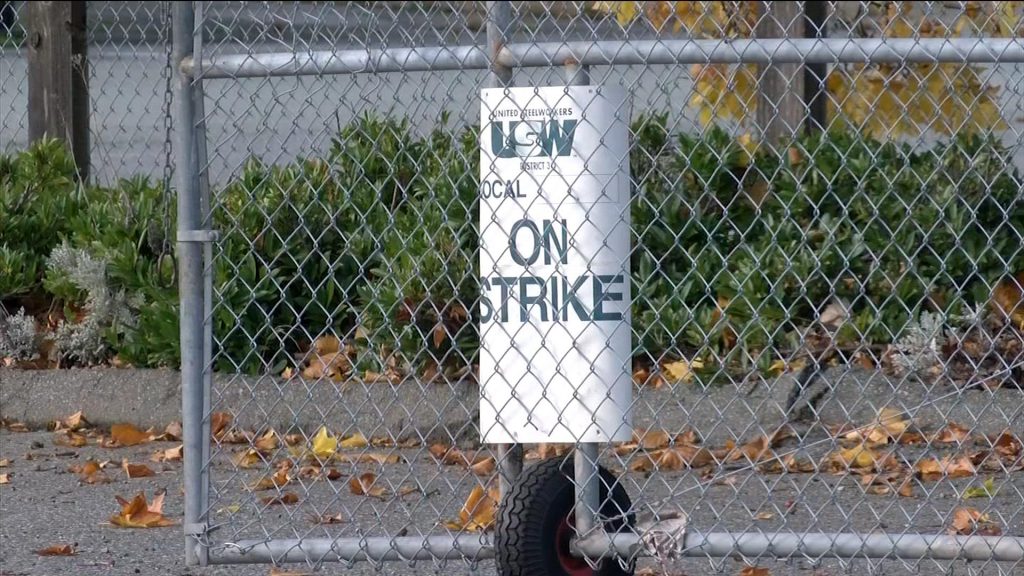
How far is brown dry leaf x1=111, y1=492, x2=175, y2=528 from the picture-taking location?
177 inches

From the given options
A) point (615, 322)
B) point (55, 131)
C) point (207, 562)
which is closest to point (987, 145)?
point (615, 322)

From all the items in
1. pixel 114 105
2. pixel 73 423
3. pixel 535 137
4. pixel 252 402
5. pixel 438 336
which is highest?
pixel 114 105

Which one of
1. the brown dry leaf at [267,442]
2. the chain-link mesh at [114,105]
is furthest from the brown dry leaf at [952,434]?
the chain-link mesh at [114,105]

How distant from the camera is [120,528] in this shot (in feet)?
14.8

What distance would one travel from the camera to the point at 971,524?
4086 mm

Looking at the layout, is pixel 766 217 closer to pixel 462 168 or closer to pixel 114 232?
pixel 462 168

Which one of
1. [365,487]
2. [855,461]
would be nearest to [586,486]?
[365,487]

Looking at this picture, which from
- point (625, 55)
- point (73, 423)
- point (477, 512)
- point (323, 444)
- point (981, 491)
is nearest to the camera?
point (625, 55)

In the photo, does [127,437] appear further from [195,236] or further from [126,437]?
[195,236]

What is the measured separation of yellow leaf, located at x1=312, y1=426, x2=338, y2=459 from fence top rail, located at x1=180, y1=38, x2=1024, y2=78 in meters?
1.98

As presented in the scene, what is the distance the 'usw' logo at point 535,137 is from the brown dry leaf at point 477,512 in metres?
1.28

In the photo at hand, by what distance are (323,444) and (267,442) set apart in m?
0.35

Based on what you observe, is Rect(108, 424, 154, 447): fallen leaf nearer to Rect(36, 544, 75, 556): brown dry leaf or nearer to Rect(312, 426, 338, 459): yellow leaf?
Rect(312, 426, 338, 459): yellow leaf

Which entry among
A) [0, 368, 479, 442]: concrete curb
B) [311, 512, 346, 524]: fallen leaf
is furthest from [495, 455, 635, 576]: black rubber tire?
[0, 368, 479, 442]: concrete curb
